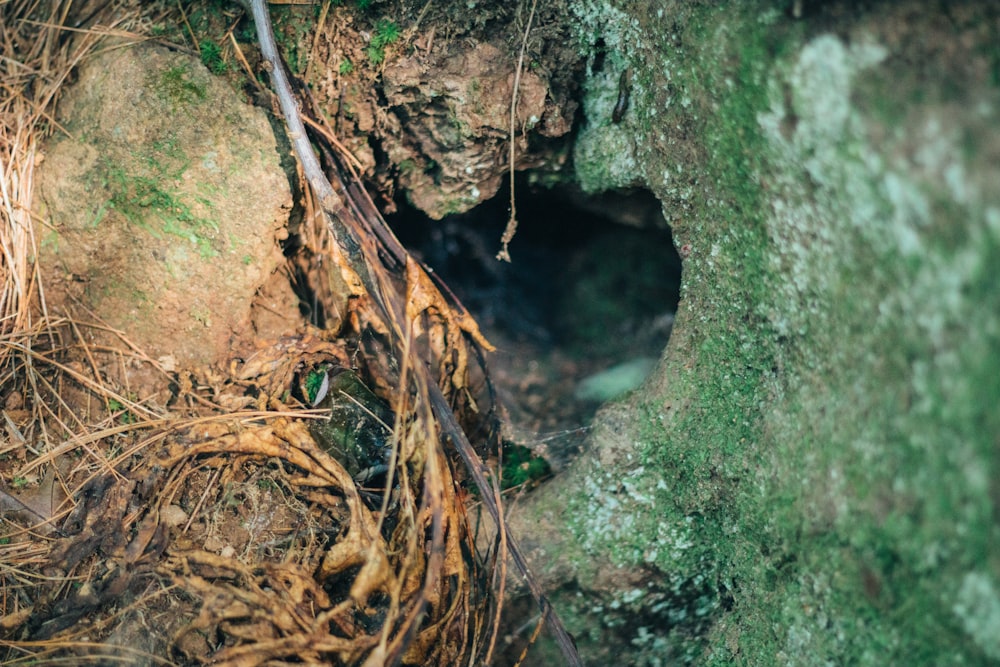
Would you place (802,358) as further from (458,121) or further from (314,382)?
(314,382)

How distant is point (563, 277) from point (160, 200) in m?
2.11

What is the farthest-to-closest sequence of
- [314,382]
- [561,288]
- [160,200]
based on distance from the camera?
[561,288] → [314,382] → [160,200]

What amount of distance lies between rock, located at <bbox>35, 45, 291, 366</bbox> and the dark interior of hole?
3.26ft

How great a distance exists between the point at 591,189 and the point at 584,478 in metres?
1.11

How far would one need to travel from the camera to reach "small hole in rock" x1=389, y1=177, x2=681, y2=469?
2869mm

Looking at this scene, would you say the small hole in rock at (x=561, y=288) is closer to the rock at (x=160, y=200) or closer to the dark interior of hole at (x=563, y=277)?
the dark interior of hole at (x=563, y=277)

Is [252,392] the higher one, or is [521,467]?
[252,392]

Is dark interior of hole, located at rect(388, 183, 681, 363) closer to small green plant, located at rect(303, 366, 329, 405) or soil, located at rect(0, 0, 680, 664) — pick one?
soil, located at rect(0, 0, 680, 664)

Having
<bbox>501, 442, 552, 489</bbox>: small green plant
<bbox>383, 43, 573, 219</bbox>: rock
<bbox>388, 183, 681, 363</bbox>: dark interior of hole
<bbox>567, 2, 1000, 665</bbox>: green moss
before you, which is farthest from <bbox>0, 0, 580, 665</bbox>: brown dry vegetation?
<bbox>388, 183, 681, 363</bbox>: dark interior of hole

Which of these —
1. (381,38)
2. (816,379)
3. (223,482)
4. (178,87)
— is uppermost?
(381,38)

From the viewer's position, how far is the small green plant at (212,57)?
7.00 ft

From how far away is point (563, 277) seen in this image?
3.56 m

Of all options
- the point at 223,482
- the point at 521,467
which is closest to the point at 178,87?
the point at 223,482

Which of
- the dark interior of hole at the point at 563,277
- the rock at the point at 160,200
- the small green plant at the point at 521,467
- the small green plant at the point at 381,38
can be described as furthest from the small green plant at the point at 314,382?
the small green plant at the point at 381,38
